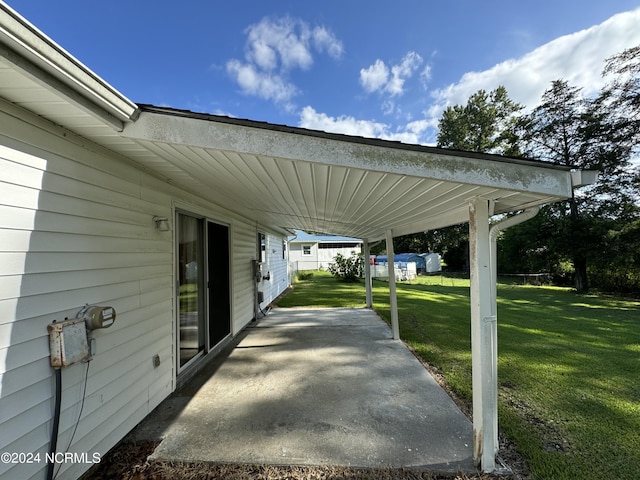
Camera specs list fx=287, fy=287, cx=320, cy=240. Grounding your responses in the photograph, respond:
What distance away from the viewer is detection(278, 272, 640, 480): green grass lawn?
87.0 inches

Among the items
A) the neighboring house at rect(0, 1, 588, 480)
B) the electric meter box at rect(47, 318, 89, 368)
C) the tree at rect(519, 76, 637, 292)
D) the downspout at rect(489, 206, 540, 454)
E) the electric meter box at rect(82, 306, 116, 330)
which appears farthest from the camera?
the tree at rect(519, 76, 637, 292)

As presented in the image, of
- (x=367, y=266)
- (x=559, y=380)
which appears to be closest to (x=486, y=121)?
(x=367, y=266)

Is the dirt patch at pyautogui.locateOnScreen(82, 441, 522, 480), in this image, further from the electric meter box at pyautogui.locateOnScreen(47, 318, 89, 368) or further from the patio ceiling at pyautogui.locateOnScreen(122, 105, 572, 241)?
the patio ceiling at pyautogui.locateOnScreen(122, 105, 572, 241)

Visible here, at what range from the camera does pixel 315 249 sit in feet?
87.0

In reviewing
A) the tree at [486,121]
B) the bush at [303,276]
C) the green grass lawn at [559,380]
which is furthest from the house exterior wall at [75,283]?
the tree at [486,121]

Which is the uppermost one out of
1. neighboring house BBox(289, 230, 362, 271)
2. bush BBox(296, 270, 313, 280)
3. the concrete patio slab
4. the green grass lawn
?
neighboring house BBox(289, 230, 362, 271)

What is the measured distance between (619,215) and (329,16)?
15.4 meters

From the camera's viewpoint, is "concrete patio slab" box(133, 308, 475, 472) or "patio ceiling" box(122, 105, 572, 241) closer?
"patio ceiling" box(122, 105, 572, 241)

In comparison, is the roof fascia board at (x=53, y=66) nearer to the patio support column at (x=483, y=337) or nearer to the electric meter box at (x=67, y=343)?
the electric meter box at (x=67, y=343)

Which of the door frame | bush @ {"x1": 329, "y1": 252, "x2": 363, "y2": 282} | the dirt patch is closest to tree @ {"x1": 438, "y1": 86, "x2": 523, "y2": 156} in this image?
bush @ {"x1": 329, "y1": 252, "x2": 363, "y2": 282}

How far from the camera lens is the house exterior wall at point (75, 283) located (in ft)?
5.15

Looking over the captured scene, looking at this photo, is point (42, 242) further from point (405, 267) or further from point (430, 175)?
point (405, 267)

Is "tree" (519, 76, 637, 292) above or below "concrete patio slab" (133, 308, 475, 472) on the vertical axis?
above

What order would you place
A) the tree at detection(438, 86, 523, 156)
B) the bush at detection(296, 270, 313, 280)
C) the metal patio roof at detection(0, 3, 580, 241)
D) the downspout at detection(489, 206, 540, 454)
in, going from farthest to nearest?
the tree at detection(438, 86, 523, 156) < the bush at detection(296, 270, 313, 280) < the downspout at detection(489, 206, 540, 454) < the metal patio roof at detection(0, 3, 580, 241)
